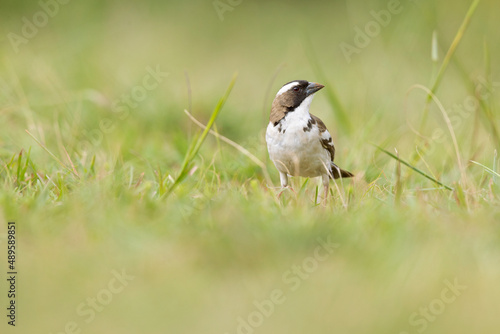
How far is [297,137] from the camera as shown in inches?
158

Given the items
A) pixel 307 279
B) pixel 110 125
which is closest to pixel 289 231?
pixel 307 279

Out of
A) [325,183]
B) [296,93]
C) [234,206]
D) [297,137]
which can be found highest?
[296,93]

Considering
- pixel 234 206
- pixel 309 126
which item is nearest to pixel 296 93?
pixel 309 126

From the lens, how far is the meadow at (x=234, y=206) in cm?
264

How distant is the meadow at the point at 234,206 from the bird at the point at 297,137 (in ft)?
0.43

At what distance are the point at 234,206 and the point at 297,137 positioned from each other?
2.74ft

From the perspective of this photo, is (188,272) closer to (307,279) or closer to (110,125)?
(307,279)

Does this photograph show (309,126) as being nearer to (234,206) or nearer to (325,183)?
(325,183)

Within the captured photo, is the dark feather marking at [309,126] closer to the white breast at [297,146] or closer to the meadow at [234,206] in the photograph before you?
the white breast at [297,146]

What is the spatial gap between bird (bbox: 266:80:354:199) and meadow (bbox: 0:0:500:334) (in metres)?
0.13

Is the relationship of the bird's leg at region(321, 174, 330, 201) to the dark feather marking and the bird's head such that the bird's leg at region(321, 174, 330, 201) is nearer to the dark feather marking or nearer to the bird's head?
the dark feather marking

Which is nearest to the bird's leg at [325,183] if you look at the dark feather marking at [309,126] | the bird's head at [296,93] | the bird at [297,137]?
the bird at [297,137]

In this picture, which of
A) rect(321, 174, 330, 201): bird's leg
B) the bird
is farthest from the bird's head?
rect(321, 174, 330, 201): bird's leg

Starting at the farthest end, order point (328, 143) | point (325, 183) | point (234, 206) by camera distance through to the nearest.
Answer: point (328, 143) → point (325, 183) → point (234, 206)
